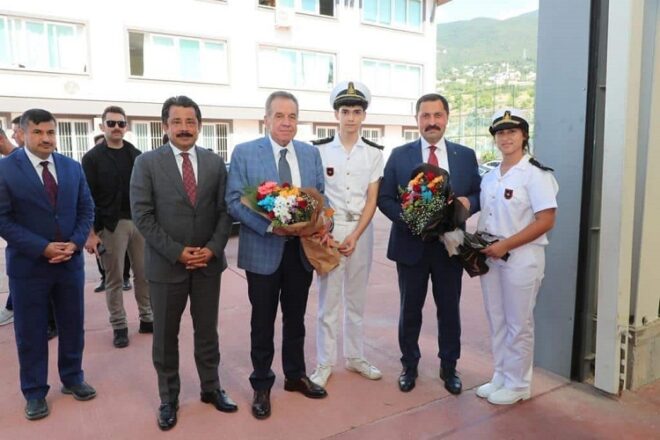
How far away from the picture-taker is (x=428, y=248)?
346 cm

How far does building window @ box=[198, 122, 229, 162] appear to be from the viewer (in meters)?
19.1

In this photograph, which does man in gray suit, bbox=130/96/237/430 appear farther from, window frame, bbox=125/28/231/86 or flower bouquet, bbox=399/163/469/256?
window frame, bbox=125/28/231/86

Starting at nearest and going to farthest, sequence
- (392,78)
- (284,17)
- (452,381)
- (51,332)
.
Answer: (452,381), (51,332), (284,17), (392,78)

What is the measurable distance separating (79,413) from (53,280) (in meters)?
0.86

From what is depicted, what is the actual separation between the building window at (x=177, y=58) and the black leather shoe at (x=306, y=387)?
16384 mm

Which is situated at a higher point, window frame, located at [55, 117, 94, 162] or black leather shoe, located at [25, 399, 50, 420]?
window frame, located at [55, 117, 94, 162]

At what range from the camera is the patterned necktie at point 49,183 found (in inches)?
129

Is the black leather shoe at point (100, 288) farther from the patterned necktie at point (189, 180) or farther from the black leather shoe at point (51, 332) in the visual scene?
the patterned necktie at point (189, 180)

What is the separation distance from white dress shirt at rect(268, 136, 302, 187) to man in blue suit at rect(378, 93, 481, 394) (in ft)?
2.12

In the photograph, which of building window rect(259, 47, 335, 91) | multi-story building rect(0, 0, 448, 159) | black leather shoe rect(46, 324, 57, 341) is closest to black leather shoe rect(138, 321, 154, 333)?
black leather shoe rect(46, 324, 57, 341)

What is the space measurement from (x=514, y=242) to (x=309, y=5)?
19739 millimetres

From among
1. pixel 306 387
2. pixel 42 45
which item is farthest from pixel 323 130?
pixel 306 387

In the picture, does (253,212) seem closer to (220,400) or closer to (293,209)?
(293,209)

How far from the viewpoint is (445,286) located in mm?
3486
